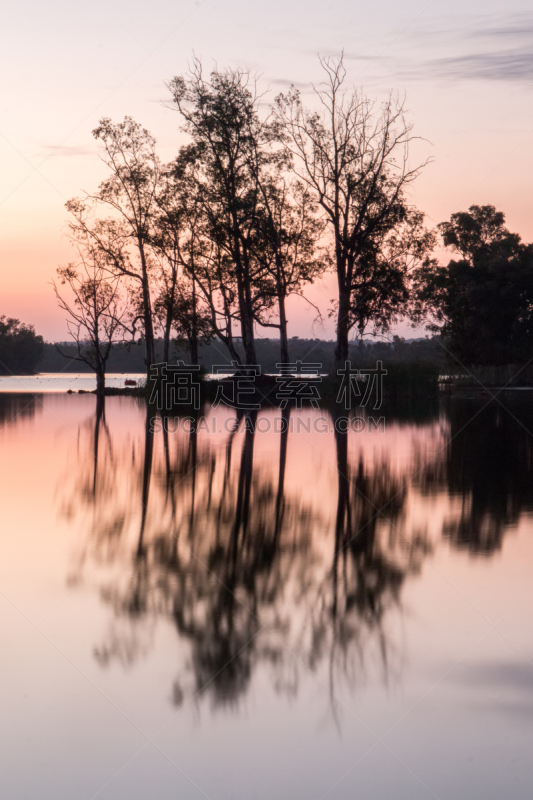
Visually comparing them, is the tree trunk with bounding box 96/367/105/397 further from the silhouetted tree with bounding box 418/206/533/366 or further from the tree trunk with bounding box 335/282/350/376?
the silhouetted tree with bounding box 418/206/533/366

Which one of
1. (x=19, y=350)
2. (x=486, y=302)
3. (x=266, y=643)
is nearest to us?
(x=266, y=643)

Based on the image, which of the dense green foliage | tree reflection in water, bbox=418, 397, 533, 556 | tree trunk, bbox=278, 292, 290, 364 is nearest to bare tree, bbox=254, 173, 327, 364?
tree trunk, bbox=278, 292, 290, 364

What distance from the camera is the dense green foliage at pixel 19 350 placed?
135 meters

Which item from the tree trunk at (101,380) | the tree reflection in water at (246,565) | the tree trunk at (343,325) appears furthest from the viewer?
the tree trunk at (101,380)

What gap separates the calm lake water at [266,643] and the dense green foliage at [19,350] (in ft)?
427

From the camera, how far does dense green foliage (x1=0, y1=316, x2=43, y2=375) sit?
134625mm

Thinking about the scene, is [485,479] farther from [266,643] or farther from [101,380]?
[101,380]

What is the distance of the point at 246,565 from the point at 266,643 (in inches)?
72.6

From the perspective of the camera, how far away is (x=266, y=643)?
14.8ft

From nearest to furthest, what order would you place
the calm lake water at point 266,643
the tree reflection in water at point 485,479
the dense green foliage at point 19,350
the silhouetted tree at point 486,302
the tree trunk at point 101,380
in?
1. the calm lake water at point 266,643
2. the tree reflection in water at point 485,479
3. the tree trunk at point 101,380
4. the silhouetted tree at point 486,302
5. the dense green foliage at point 19,350

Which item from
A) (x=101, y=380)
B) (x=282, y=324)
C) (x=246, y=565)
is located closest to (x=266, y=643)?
(x=246, y=565)

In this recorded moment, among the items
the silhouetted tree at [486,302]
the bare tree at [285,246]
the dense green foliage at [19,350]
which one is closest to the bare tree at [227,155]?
the bare tree at [285,246]

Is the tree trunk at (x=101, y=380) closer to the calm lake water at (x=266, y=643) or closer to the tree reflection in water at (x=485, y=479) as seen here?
the tree reflection in water at (x=485, y=479)

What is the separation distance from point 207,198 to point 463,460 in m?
28.8
